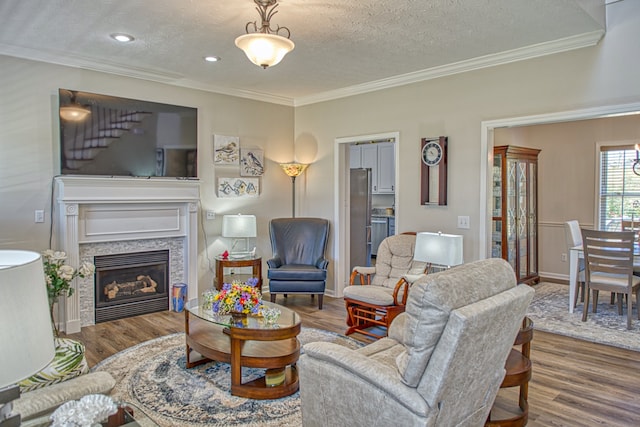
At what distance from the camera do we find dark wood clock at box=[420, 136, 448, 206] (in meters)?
4.83

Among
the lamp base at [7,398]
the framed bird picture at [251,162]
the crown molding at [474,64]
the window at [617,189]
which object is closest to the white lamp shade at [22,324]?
the lamp base at [7,398]

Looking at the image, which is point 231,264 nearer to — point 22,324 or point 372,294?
point 372,294

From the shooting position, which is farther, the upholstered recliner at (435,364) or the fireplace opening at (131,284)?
the fireplace opening at (131,284)

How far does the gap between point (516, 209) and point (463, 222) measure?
2.04 meters

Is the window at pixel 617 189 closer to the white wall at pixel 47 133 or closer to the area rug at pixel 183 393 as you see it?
the white wall at pixel 47 133

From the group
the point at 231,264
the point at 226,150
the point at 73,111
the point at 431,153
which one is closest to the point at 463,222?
the point at 431,153

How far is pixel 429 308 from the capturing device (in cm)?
178

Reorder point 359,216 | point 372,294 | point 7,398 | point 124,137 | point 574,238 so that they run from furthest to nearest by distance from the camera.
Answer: point 359,216 → point 574,238 → point 124,137 → point 372,294 → point 7,398

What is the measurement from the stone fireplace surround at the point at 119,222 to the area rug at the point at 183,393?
1254mm

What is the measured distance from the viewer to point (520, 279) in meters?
6.36

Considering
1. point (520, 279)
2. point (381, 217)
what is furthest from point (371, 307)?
point (381, 217)

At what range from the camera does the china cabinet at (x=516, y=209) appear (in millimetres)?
6035

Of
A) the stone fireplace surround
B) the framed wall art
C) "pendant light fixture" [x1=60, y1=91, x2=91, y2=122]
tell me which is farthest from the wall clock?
"pendant light fixture" [x1=60, y1=91, x2=91, y2=122]

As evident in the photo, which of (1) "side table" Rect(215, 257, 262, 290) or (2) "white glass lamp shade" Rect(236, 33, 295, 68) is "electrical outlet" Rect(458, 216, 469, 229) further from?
(2) "white glass lamp shade" Rect(236, 33, 295, 68)
